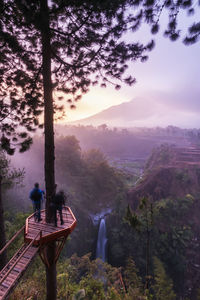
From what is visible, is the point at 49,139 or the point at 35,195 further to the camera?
the point at 35,195

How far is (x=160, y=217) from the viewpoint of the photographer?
71.6 feet

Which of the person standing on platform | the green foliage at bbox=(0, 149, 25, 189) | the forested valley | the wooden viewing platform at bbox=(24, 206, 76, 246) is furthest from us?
the forested valley

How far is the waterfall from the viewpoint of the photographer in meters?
23.4

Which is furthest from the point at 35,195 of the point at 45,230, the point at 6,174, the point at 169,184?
the point at 169,184

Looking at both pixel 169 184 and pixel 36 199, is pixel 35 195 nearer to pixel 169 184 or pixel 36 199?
pixel 36 199

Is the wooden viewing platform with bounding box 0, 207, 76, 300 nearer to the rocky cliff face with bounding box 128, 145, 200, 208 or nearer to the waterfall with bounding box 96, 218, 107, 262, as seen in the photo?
the waterfall with bounding box 96, 218, 107, 262

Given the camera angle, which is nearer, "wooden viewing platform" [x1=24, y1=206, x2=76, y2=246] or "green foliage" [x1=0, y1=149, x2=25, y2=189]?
"wooden viewing platform" [x1=24, y1=206, x2=76, y2=246]

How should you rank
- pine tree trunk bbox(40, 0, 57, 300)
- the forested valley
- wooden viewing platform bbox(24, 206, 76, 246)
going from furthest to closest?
the forested valley, pine tree trunk bbox(40, 0, 57, 300), wooden viewing platform bbox(24, 206, 76, 246)

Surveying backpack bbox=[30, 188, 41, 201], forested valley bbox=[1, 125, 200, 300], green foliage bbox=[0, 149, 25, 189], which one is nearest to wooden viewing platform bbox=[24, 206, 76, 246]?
backpack bbox=[30, 188, 41, 201]

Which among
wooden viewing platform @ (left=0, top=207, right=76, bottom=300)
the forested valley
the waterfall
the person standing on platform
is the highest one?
the person standing on platform

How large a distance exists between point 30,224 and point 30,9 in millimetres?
7290

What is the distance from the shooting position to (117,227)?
24219 mm

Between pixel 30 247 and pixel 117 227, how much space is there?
22176mm

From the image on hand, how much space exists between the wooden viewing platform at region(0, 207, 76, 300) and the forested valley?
14.4 feet
